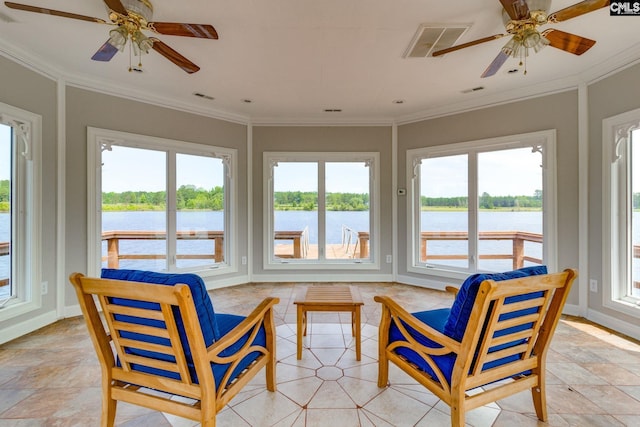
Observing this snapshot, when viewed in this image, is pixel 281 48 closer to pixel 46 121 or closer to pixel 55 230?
pixel 46 121

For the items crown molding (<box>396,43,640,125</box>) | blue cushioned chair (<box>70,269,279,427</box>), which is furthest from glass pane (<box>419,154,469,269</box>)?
blue cushioned chair (<box>70,269,279,427</box>)

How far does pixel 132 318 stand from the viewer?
1448 mm

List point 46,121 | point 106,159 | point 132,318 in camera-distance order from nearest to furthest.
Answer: point 132,318
point 46,121
point 106,159

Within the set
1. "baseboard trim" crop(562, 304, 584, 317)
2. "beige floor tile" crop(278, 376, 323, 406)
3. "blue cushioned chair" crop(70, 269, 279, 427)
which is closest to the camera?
"blue cushioned chair" crop(70, 269, 279, 427)

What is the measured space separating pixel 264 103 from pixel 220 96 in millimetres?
575

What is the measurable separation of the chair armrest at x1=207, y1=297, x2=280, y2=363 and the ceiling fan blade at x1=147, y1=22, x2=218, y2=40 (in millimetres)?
1903

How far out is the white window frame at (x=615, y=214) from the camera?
3010 millimetres

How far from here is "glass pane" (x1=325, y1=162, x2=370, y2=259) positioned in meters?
4.98

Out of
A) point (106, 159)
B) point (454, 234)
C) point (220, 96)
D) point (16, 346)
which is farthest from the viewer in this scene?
point (454, 234)

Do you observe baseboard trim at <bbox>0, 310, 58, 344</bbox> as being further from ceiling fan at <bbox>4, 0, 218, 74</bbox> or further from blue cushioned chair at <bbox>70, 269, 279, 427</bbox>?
ceiling fan at <bbox>4, 0, 218, 74</bbox>

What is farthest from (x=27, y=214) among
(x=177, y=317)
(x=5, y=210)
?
(x=177, y=317)

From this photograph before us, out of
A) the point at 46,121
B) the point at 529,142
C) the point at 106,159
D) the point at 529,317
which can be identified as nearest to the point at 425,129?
the point at 529,142

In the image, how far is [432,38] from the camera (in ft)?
8.40

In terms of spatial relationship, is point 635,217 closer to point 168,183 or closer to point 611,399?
point 611,399
